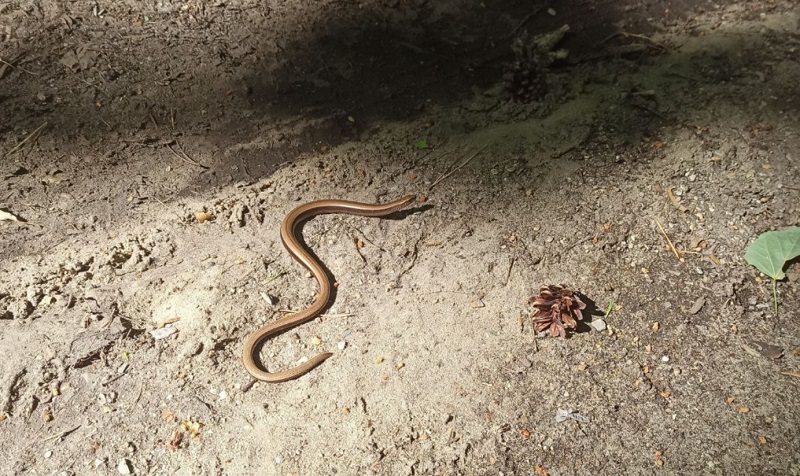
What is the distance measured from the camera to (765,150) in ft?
11.5

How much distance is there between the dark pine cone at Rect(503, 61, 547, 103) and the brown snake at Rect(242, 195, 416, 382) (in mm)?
1424

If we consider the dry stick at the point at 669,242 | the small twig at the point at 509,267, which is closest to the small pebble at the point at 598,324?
the small twig at the point at 509,267

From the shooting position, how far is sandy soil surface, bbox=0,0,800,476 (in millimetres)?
2615

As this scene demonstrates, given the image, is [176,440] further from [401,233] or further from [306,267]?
[401,233]

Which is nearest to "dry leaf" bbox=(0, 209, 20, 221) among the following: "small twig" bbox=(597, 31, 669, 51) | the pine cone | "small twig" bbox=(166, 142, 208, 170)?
"small twig" bbox=(166, 142, 208, 170)

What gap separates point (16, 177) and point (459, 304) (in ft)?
10.9

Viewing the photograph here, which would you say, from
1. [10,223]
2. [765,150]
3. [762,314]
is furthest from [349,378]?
[765,150]

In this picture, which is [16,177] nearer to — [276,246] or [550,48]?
[276,246]

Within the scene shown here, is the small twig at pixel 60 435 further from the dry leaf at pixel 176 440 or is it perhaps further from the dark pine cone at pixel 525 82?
the dark pine cone at pixel 525 82

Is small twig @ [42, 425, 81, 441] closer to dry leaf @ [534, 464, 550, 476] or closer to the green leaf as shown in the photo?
dry leaf @ [534, 464, 550, 476]

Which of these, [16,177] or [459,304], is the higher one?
[16,177]

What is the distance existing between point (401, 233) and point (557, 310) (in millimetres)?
1204

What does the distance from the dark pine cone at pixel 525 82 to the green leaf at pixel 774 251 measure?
200 cm

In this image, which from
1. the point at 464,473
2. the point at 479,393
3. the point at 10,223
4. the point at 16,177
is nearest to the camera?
the point at 464,473
